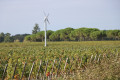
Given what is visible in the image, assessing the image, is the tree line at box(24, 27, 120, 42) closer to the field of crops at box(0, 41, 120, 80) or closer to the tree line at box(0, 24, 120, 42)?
the tree line at box(0, 24, 120, 42)

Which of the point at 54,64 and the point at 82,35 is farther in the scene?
the point at 82,35

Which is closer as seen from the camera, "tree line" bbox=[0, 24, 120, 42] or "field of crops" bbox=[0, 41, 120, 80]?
"field of crops" bbox=[0, 41, 120, 80]

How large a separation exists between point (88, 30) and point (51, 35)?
28.1 m

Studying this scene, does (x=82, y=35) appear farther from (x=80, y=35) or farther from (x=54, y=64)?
(x=54, y=64)

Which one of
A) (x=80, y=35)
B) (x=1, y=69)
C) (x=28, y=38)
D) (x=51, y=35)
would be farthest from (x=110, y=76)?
(x=28, y=38)

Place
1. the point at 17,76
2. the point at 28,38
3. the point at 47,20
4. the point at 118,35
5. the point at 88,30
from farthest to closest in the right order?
the point at 28,38 < the point at 88,30 < the point at 118,35 < the point at 47,20 < the point at 17,76

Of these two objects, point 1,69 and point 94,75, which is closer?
point 94,75

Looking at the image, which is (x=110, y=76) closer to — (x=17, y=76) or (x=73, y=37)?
(x=17, y=76)

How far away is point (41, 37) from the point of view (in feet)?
437

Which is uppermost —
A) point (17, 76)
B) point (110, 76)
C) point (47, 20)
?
point (47, 20)

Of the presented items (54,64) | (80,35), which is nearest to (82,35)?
(80,35)

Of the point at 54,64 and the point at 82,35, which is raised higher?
the point at 82,35

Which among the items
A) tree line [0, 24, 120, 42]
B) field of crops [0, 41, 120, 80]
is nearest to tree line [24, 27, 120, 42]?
tree line [0, 24, 120, 42]

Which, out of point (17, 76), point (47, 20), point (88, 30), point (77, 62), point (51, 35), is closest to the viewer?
point (17, 76)
